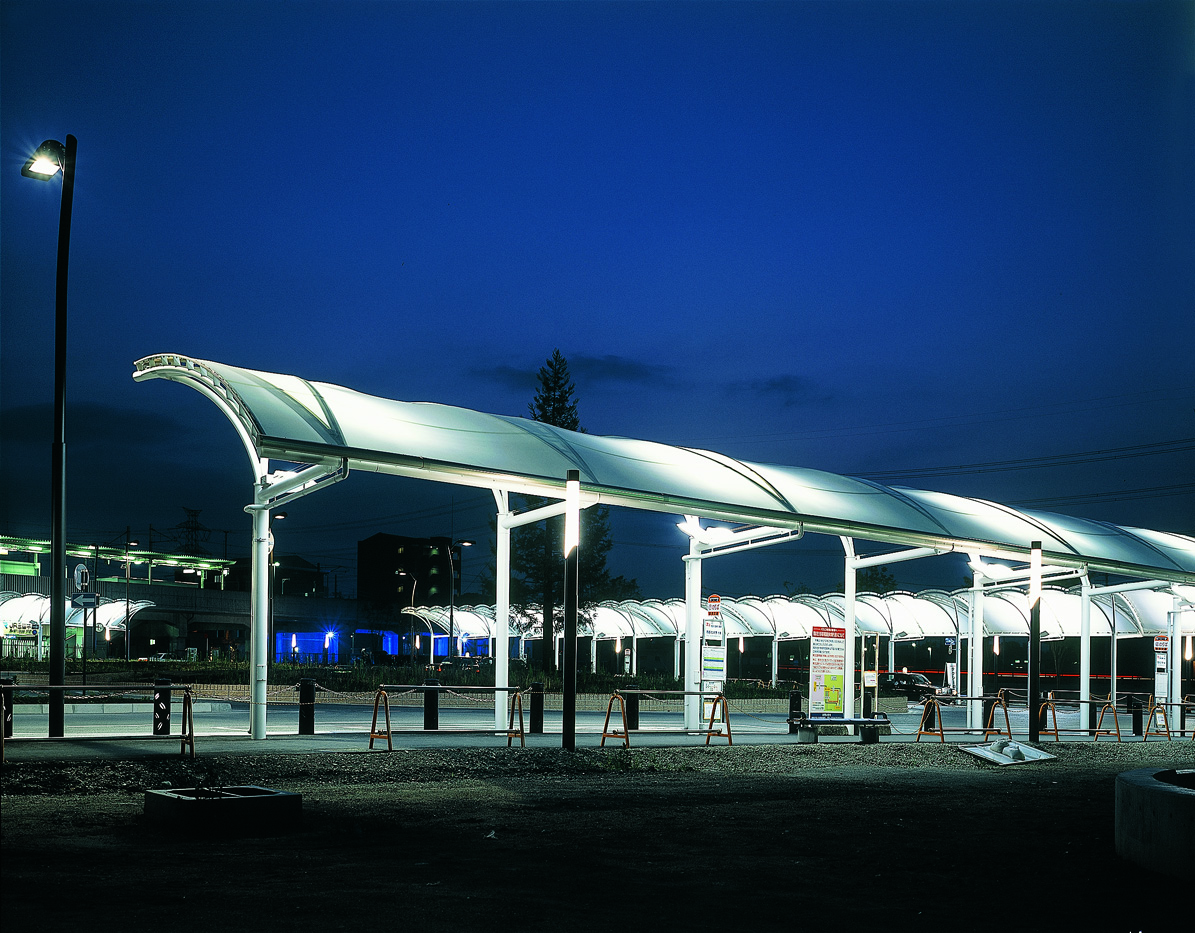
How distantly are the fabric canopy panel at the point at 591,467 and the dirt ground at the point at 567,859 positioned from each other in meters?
4.38

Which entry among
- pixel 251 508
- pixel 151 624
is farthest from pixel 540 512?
pixel 151 624

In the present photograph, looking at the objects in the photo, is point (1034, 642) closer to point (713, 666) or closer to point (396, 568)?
point (713, 666)

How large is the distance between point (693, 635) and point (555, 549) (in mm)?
24901

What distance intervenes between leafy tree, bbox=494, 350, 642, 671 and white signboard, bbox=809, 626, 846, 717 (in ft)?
78.9

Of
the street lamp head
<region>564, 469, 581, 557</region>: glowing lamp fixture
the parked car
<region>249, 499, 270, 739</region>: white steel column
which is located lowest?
the parked car

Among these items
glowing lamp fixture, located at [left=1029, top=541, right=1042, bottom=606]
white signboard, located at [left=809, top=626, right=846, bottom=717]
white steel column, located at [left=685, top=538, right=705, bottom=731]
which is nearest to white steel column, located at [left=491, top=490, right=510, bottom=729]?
white steel column, located at [left=685, top=538, right=705, bottom=731]

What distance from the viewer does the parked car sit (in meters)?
41.8

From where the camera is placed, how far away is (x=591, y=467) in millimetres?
18406

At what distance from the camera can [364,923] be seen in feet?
19.5

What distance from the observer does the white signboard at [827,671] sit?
70.2 ft

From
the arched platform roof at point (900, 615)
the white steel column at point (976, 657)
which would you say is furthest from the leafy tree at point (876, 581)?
the white steel column at point (976, 657)

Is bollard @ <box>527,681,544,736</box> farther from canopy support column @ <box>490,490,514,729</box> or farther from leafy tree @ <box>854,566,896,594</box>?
leafy tree @ <box>854,566,896,594</box>

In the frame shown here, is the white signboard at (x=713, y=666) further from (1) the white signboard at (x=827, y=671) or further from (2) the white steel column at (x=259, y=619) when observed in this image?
(2) the white steel column at (x=259, y=619)

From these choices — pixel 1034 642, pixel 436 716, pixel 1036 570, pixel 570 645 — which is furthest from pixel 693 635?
pixel 1036 570
